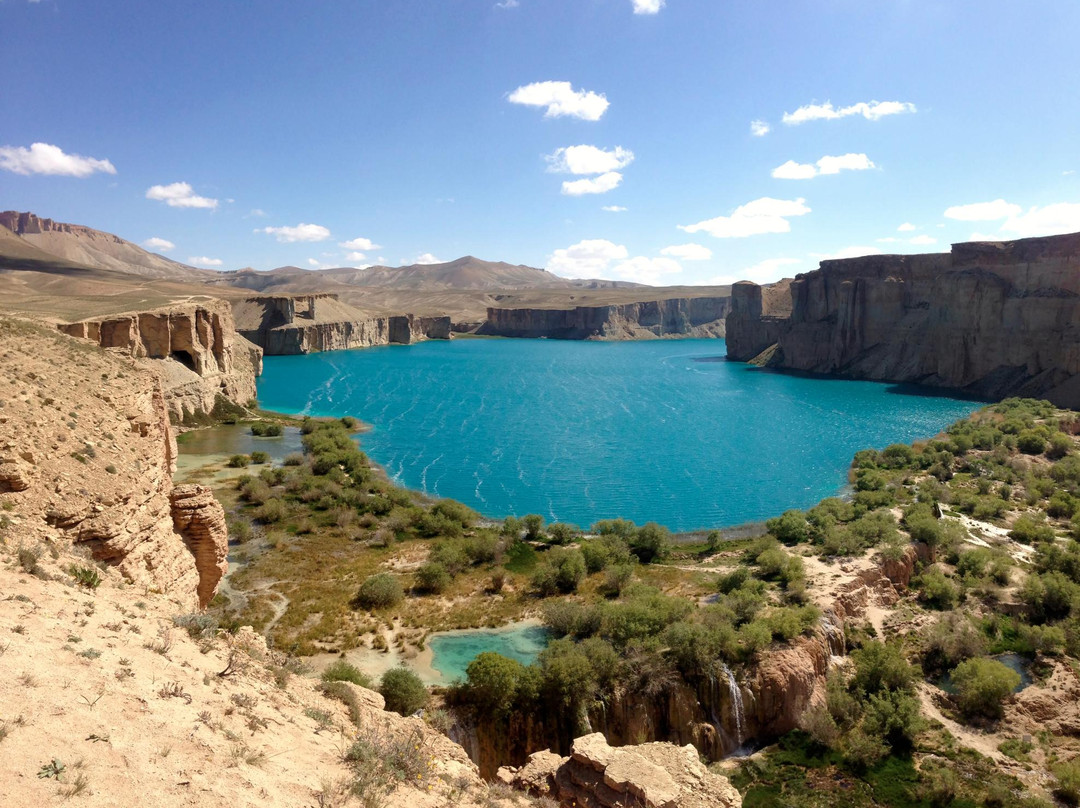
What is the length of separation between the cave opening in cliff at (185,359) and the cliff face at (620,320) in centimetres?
12384

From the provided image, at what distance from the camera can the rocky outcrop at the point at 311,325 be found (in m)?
122

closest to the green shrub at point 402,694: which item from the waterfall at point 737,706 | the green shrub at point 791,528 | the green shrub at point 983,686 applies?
the waterfall at point 737,706

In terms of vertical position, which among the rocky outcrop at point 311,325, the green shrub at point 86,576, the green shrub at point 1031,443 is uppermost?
Result: the rocky outcrop at point 311,325

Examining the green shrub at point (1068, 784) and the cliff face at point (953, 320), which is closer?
the green shrub at point (1068, 784)

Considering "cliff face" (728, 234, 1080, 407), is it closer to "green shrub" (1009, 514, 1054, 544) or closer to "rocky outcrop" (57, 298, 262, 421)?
"green shrub" (1009, 514, 1054, 544)

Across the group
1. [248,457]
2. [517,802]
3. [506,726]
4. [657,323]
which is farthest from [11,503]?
[657,323]

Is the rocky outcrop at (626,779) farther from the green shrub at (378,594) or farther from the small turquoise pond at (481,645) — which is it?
the green shrub at (378,594)

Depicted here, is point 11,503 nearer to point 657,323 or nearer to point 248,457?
point 248,457

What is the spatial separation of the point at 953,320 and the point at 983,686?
256ft

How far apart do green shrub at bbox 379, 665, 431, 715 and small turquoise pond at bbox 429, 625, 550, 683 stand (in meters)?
2.48

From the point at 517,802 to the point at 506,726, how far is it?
8.48 metres

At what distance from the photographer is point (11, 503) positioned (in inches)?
428

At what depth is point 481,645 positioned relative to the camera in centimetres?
2184

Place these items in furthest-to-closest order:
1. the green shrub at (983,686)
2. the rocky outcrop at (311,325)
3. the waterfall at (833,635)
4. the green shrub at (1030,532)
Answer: the rocky outcrop at (311,325) < the green shrub at (1030,532) < the waterfall at (833,635) < the green shrub at (983,686)
